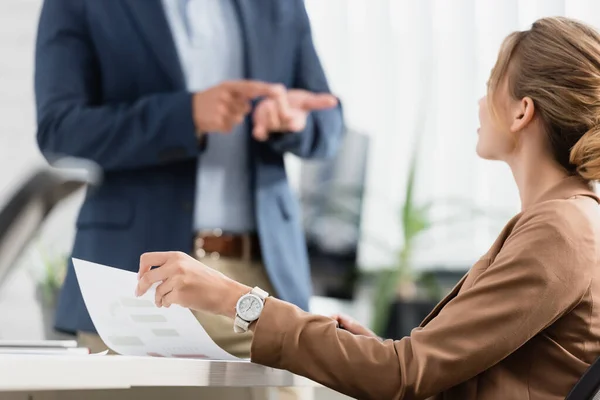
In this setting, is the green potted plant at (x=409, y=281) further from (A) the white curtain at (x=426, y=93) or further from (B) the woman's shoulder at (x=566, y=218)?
(B) the woman's shoulder at (x=566, y=218)

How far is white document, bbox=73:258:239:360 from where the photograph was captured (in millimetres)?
1024

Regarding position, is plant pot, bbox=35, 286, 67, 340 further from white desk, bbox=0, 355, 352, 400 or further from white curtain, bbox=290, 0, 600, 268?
white desk, bbox=0, 355, 352, 400

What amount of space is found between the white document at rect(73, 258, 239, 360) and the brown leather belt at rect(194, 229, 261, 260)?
2.33 ft

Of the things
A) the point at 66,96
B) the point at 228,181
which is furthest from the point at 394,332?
the point at 66,96

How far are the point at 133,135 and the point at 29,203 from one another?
18.3 inches

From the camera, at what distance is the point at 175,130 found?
1879 mm

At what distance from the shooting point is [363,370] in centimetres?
99

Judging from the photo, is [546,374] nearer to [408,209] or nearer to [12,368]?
[12,368]

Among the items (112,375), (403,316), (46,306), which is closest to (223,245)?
(112,375)

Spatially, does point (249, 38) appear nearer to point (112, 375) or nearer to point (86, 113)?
point (86, 113)

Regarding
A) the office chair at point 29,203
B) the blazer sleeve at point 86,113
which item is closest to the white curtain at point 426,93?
the blazer sleeve at point 86,113

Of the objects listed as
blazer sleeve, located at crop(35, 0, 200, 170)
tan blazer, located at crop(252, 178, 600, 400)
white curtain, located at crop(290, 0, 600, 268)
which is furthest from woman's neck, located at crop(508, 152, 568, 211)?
white curtain, located at crop(290, 0, 600, 268)

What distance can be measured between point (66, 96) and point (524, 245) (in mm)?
1265

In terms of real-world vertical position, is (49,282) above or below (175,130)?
below
